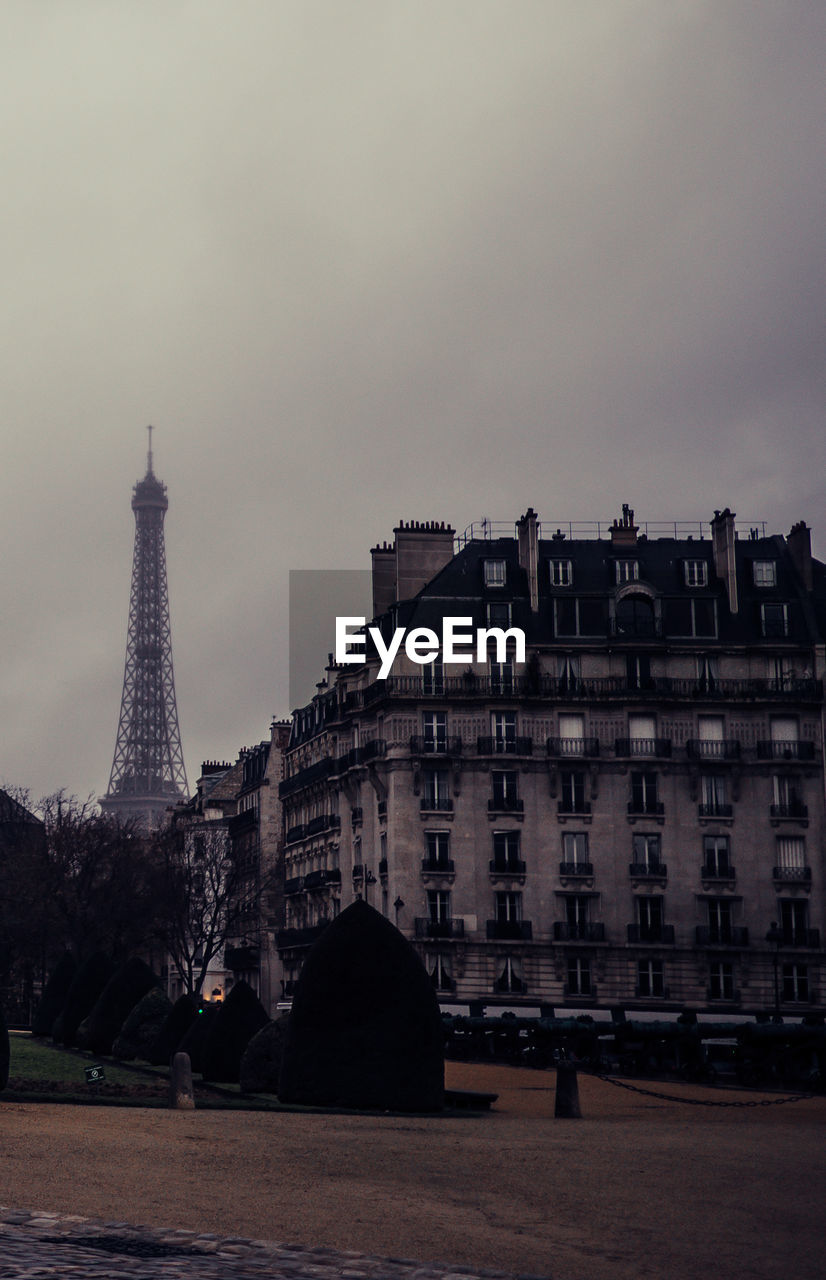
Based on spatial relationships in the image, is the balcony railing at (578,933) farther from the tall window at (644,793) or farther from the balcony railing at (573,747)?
the balcony railing at (573,747)

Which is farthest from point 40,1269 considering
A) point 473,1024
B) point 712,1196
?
point 473,1024

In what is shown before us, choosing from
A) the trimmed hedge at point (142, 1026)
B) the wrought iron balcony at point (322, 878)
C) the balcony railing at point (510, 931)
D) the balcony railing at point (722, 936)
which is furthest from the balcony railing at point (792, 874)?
the trimmed hedge at point (142, 1026)

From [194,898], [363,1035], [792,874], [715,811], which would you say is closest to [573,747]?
[715,811]

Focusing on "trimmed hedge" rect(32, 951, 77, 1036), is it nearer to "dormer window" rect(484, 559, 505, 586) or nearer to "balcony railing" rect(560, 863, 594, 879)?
"balcony railing" rect(560, 863, 594, 879)

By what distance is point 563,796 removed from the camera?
72.3 metres

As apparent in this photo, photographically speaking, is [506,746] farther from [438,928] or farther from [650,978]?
[650,978]

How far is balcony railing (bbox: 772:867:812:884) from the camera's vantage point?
71.6 m

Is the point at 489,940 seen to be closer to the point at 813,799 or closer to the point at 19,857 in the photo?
the point at 813,799

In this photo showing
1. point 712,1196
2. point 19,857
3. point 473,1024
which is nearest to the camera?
point 712,1196

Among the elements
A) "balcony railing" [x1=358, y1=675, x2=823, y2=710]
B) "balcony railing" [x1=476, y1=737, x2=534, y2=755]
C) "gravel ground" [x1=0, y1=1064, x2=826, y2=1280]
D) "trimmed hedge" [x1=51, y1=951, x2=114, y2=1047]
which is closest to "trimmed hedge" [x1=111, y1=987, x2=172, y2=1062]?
"trimmed hedge" [x1=51, y1=951, x2=114, y2=1047]

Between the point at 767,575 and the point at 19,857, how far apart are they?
135 ft

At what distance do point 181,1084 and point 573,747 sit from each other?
42839 mm

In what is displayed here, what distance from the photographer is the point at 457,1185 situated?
2008cm

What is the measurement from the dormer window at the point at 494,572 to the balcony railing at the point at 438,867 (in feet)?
40.9
